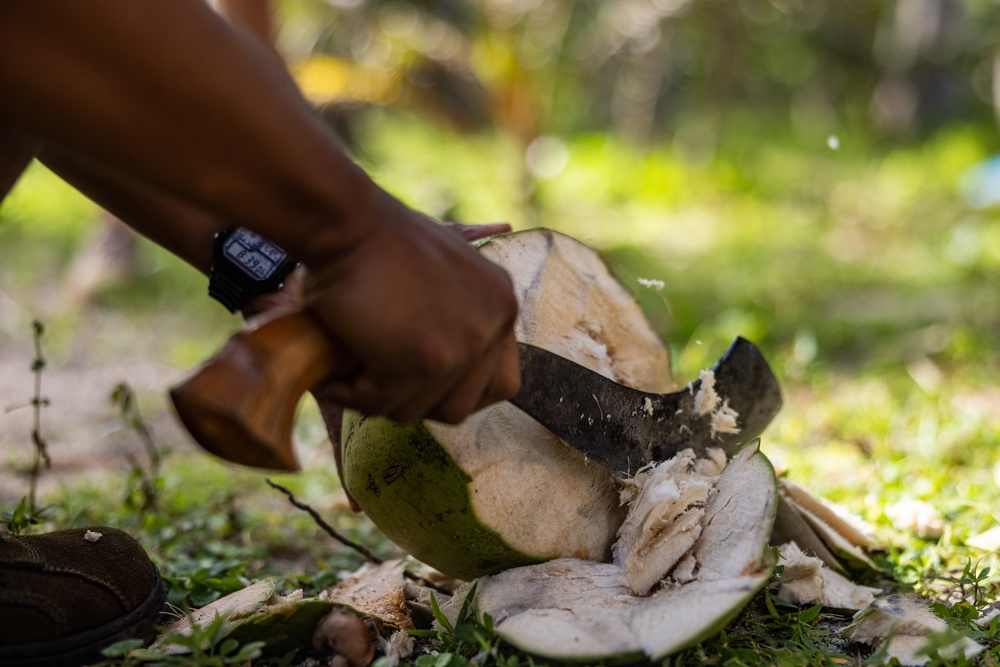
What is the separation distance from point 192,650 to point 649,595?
0.72 meters

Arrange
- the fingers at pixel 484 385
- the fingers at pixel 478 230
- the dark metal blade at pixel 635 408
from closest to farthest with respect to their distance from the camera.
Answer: the fingers at pixel 484 385 → the dark metal blade at pixel 635 408 → the fingers at pixel 478 230

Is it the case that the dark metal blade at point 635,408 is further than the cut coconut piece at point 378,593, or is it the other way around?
the cut coconut piece at point 378,593

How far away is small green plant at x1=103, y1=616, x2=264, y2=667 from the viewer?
1309 millimetres

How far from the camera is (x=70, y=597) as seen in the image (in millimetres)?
1431

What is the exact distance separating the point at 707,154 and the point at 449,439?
8.18 m

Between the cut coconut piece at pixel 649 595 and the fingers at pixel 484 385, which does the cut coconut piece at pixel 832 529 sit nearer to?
the cut coconut piece at pixel 649 595

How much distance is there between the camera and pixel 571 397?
1.51m

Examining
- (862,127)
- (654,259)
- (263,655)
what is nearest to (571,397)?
(263,655)

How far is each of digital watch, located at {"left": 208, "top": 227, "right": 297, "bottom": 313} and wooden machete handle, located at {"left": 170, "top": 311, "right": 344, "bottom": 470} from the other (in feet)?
1.48

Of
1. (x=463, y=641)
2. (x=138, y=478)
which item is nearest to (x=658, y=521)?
(x=463, y=641)

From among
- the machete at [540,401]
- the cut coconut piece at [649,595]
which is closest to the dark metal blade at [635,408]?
the machete at [540,401]

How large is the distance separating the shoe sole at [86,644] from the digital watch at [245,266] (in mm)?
556

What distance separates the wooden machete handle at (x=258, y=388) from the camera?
108 centimetres

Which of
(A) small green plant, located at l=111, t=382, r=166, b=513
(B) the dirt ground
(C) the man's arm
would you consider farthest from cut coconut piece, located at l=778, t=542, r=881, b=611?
(B) the dirt ground
